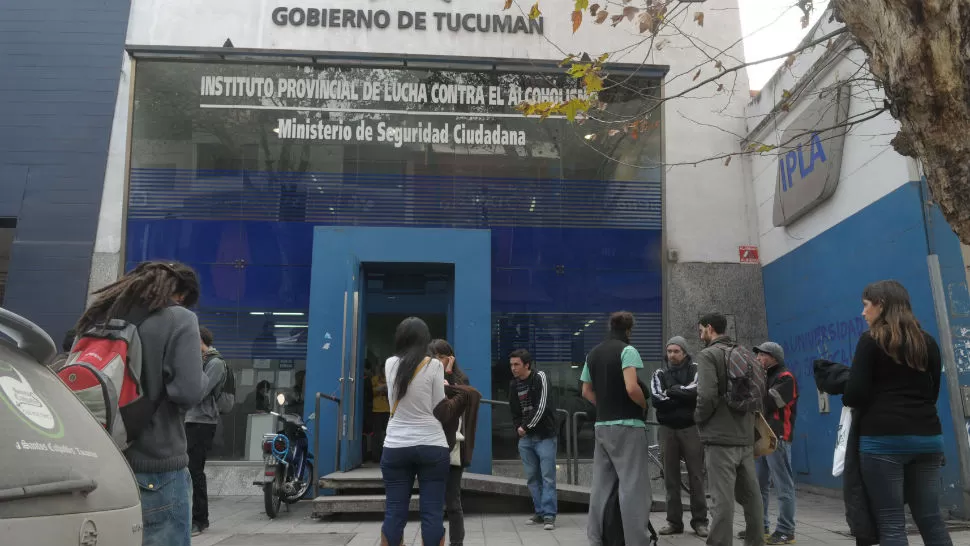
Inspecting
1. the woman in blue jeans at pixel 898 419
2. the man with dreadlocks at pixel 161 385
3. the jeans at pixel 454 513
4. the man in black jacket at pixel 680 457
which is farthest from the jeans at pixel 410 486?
the man in black jacket at pixel 680 457

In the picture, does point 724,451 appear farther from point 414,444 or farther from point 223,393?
point 223,393

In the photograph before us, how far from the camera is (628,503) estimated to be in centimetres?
519

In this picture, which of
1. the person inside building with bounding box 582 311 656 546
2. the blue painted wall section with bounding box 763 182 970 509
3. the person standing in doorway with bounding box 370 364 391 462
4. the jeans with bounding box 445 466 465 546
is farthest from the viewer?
the person standing in doorway with bounding box 370 364 391 462

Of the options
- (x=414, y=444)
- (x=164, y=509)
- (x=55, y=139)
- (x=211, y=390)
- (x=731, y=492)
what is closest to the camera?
(x=164, y=509)

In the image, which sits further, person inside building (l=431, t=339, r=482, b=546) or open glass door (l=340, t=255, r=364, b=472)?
open glass door (l=340, t=255, r=364, b=472)

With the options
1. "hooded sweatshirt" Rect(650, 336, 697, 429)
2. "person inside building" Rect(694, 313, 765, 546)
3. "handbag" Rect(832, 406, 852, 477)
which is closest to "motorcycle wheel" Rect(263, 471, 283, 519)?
"hooded sweatshirt" Rect(650, 336, 697, 429)

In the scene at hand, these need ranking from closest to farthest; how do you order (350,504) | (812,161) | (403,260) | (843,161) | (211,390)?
(211,390) → (350,504) → (843,161) → (812,161) → (403,260)

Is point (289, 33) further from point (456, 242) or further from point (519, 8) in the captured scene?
point (456, 242)

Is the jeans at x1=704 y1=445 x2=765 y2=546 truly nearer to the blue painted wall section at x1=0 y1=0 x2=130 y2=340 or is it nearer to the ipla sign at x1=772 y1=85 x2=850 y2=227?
the ipla sign at x1=772 y1=85 x2=850 y2=227

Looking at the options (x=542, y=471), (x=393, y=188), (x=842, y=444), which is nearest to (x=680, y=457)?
(x=542, y=471)

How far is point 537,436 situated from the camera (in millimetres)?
7457

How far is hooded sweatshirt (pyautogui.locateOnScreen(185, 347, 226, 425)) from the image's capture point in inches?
270

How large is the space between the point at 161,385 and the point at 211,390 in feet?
13.8

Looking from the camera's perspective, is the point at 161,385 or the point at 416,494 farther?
the point at 416,494
